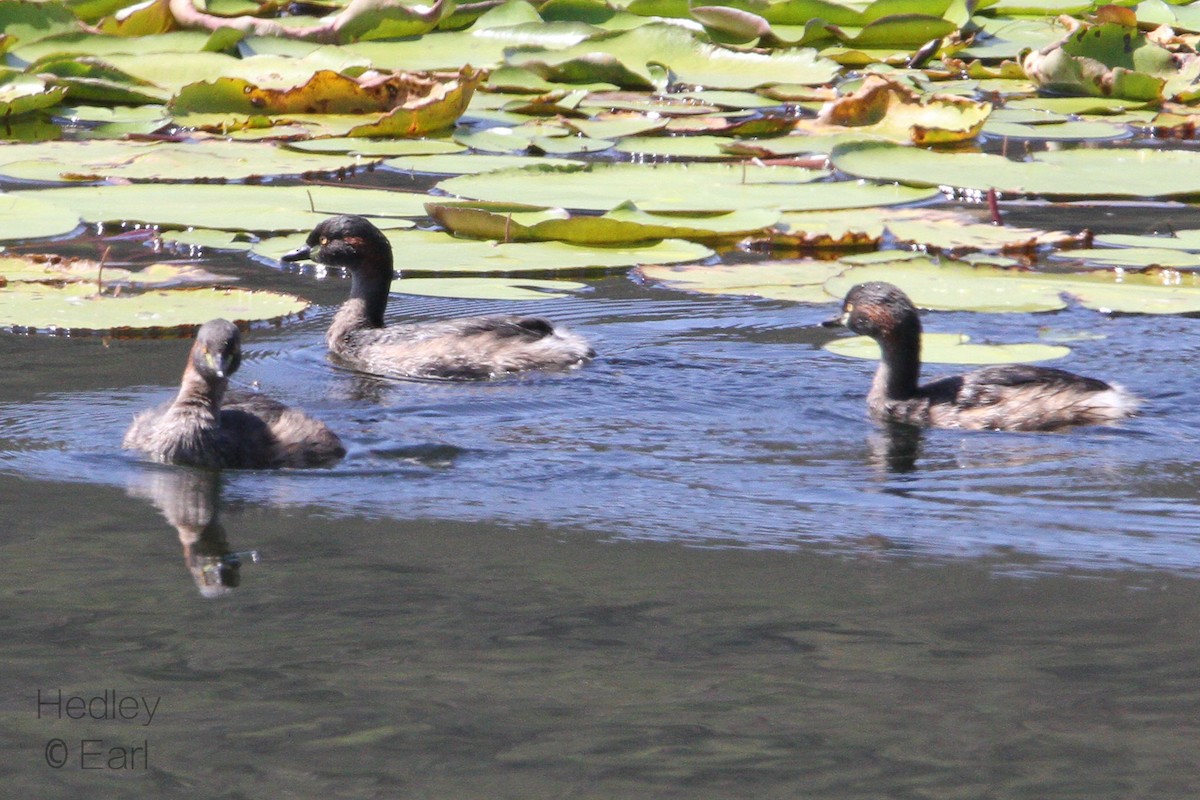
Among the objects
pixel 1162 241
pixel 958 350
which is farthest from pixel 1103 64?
pixel 958 350

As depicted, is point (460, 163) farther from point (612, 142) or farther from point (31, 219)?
point (31, 219)

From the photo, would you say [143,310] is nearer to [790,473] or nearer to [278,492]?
[278,492]

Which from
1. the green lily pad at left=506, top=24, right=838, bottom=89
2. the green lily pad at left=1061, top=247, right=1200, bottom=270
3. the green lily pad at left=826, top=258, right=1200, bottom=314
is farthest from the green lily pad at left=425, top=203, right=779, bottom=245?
the green lily pad at left=506, top=24, right=838, bottom=89

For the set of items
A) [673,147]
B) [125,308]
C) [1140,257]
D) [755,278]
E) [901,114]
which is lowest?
[125,308]

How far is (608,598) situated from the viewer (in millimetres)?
4324

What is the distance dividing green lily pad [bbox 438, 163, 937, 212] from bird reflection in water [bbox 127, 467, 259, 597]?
3852 millimetres

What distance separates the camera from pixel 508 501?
208 inches

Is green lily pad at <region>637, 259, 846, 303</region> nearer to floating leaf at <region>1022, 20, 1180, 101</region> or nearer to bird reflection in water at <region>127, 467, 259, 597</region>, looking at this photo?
bird reflection in water at <region>127, 467, 259, 597</region>

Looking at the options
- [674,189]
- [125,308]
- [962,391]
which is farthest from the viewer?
[674,189]

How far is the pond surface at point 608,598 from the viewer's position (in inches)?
135

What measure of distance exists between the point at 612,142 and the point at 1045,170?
2.85 metres

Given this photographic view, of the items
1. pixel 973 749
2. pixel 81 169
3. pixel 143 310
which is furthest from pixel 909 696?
pixel 81 169

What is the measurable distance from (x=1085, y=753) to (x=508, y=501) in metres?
2.22

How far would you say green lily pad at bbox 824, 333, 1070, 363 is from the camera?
7.17 metres
